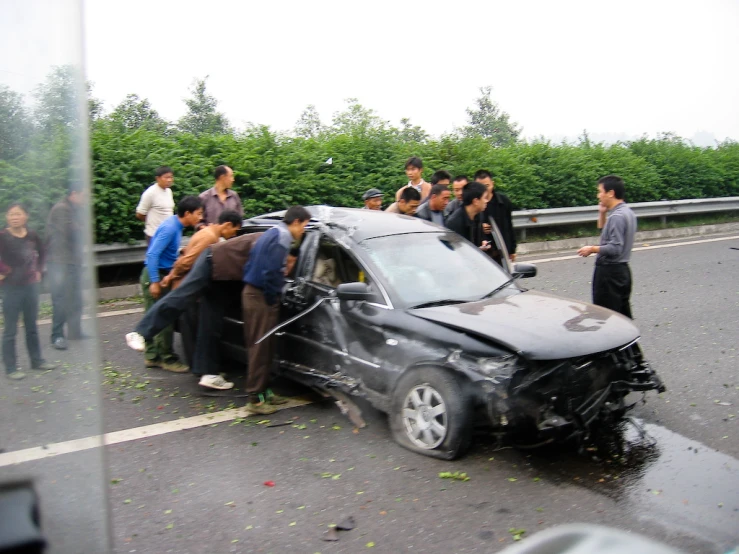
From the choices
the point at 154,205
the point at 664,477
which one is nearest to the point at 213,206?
the point at 154,205

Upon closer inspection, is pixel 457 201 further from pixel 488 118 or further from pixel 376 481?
pixel 488 118

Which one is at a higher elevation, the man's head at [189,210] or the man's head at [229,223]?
the man's head at [189,210]

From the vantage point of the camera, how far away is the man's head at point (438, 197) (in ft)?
26.7

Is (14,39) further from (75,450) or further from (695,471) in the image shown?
(695,471)

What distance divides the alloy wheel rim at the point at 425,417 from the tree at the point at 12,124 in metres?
3.46

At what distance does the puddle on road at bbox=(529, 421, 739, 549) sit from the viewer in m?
4.04

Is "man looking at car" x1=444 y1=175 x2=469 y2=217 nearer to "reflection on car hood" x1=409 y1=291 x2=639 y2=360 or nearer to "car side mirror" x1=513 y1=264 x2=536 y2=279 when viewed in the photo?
"car side mirror" x1=513 y1=264 x2=536 y2=279

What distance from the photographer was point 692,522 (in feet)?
13.1

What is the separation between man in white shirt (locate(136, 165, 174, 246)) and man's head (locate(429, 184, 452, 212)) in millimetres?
3380

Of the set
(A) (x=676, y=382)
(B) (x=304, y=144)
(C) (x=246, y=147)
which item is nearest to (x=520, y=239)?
(B) (x=304, y=144)

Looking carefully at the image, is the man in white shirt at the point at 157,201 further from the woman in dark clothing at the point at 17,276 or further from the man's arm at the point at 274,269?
the woman in dark clothing at the point at 17,276

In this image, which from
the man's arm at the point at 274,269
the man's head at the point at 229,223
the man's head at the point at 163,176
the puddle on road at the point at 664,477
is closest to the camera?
the puddle on road at the point at 664,477

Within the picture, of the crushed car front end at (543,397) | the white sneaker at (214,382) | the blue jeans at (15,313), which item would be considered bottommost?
the white sneaker at (214,382)

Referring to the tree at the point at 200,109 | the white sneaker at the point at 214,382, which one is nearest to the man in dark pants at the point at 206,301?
the white sneaker at the point at 214,382
